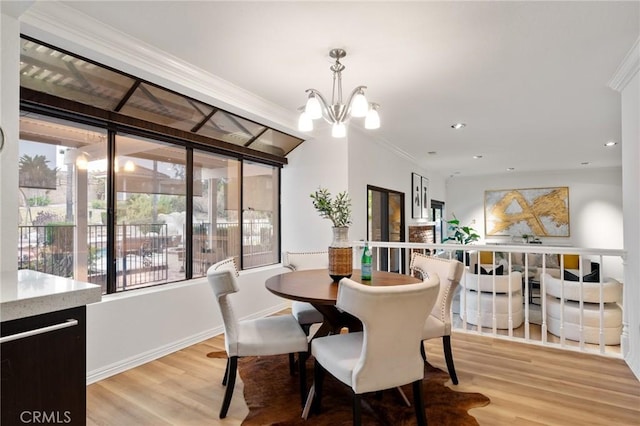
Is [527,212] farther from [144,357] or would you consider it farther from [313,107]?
[144,357]

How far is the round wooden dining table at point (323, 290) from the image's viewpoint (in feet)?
6.46

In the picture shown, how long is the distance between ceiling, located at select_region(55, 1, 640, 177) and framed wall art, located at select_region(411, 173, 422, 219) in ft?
8.46

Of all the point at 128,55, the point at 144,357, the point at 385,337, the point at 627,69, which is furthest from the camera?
the point at 144,357

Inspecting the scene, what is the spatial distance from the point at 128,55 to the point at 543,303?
15.1 feet

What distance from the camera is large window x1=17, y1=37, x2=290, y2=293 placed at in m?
2.40

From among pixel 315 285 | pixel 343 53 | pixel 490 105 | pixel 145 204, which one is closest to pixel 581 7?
pixel 343 53

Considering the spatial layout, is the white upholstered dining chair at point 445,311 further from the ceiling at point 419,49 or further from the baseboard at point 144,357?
the baseboard at point 144,357

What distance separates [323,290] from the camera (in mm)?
2115

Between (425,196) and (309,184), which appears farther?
(425,196)

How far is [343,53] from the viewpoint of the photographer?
8.14 feet

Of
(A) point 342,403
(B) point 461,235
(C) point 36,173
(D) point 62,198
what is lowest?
(A) point 342,403

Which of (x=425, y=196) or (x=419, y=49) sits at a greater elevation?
(x=419, y=49)

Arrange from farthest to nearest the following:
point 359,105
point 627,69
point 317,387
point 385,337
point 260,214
Result: point 260,214 → point 627,69 → point 359,105 → point 317,387 → point 385,337

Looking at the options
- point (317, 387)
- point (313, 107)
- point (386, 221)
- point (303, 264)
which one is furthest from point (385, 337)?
point (386, 221)
